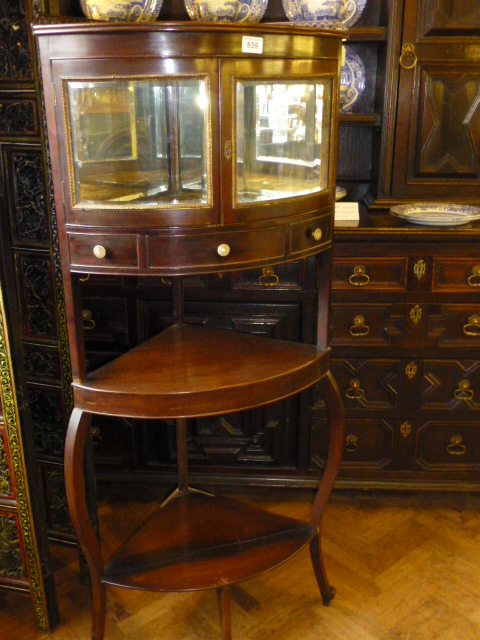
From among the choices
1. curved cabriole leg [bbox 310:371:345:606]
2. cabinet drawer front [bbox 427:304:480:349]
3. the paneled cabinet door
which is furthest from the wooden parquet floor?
the paneled cabinet door

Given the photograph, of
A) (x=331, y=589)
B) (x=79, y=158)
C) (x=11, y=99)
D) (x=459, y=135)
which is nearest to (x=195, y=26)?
(x=79, y=158)

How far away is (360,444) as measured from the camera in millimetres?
2432

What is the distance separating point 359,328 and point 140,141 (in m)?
1.11

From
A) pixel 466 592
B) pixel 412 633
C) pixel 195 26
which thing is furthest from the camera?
pixel 466 592

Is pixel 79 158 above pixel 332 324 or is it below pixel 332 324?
above

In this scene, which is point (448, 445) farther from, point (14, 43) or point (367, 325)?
point (14, 43)

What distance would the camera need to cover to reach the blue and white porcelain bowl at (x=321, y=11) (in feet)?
7.08

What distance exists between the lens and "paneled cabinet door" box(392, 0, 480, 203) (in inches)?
89.0

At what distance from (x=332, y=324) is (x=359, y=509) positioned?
71cm

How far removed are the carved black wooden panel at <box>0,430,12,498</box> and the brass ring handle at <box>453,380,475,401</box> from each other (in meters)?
1.45

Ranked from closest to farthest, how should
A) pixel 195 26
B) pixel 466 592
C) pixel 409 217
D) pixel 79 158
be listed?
1. pixel 195 26
2. pixel 79 158
3. pixel 466 592
4. pixel 409 217

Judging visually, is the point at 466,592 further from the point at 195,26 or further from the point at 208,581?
the point at 195,26

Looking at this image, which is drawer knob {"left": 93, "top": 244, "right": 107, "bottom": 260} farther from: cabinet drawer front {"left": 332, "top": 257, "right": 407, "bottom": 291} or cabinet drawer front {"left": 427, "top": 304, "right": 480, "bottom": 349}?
cabinet drawer front {"left": 427, "top": 304, "right": 480, "bottom": 349}

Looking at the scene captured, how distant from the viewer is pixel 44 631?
193 cm
